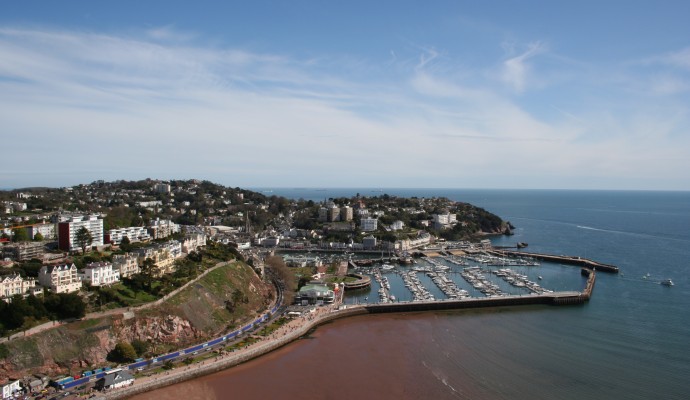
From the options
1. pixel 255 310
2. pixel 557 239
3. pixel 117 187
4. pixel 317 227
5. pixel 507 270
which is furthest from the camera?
pixel 117 187

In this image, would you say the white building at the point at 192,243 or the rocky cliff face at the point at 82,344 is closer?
the rocky cliff face at the point at 82,344

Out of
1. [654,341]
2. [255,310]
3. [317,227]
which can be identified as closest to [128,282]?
[255,310]

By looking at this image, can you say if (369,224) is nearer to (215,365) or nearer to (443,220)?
(443,220)

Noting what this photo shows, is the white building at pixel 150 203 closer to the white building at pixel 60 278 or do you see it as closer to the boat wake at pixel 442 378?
the white building at pixel 60 278

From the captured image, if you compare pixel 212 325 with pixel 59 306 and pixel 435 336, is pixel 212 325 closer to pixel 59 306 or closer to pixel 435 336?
pixel 59 306

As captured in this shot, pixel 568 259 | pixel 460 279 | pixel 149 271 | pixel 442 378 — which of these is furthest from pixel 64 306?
pixel 568 259

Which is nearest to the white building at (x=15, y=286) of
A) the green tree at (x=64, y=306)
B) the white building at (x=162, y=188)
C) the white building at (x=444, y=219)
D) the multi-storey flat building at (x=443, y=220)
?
the green tree at (x=64, y=306)

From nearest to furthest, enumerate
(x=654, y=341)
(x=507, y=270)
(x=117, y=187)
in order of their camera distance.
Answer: (x=654, y=341) < (x=507, y=270) < (x=117, y=187)
